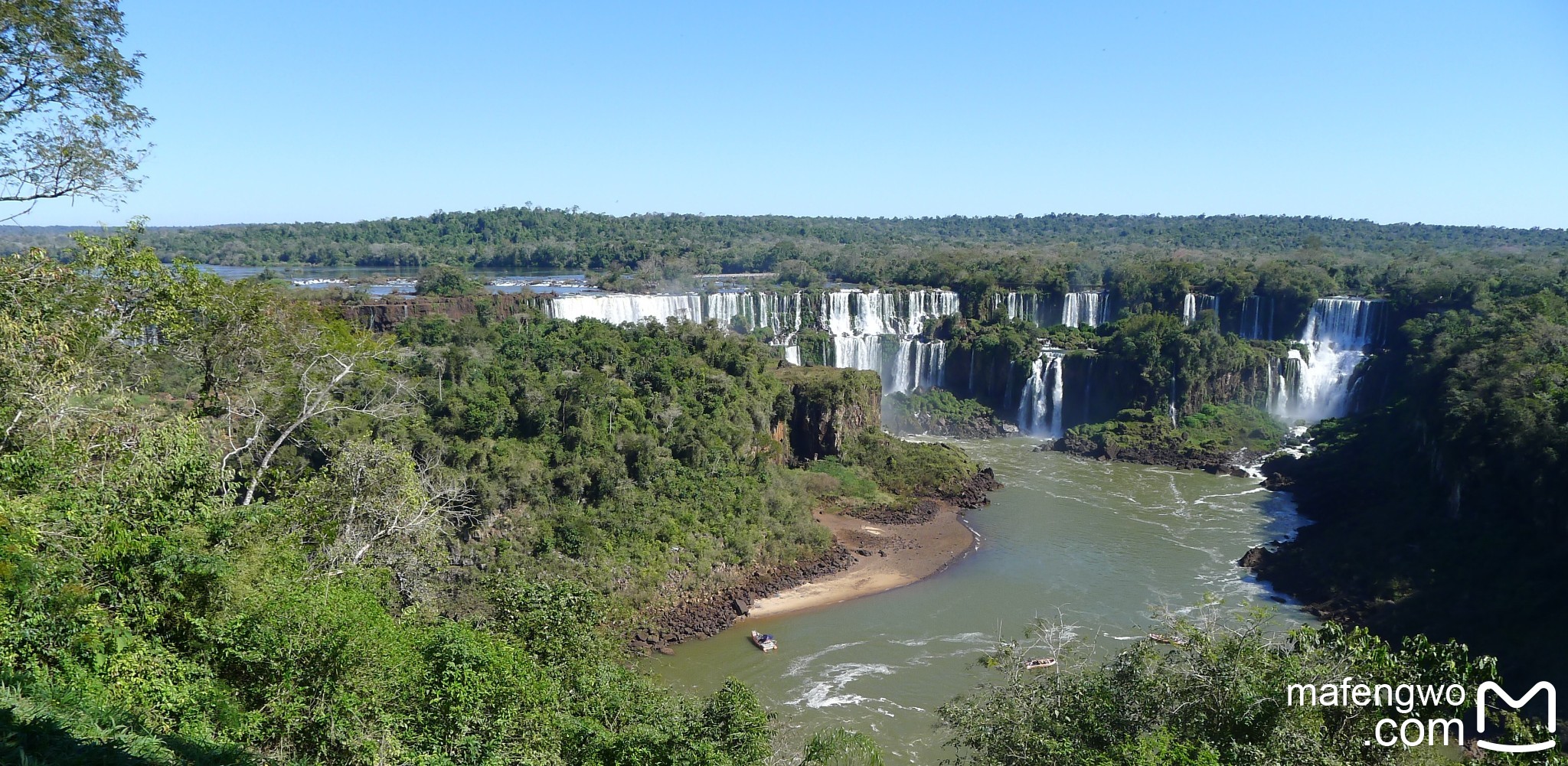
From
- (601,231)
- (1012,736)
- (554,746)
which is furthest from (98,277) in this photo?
(601,231)

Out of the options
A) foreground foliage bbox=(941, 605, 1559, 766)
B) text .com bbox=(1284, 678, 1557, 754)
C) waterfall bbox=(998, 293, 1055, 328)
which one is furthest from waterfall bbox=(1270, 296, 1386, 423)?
text .com bbox=(1284, 678, 1557, 754)

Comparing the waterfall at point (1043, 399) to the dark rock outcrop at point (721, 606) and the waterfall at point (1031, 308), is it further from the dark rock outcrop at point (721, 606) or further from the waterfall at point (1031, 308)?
the dark rock outcrop at point (721, 606)

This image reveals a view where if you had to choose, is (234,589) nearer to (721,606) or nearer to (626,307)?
(721,606)

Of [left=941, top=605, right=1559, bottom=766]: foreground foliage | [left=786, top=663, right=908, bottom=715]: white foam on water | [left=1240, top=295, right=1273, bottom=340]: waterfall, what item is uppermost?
[left=1240, top=295, right=1273, bottom=340]: waterfall

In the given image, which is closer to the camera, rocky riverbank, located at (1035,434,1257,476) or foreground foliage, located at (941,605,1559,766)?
foreground foliage, located at (941,605,1559,766)

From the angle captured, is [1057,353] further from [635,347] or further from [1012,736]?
[1012,736]

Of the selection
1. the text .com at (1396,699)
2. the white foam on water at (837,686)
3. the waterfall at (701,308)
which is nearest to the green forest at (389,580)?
the text .com at (1396,699)

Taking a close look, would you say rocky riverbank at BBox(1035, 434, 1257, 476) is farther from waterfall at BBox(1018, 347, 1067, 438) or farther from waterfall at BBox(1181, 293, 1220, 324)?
waterfall at BBox(1181, 293, 1220, 324)
